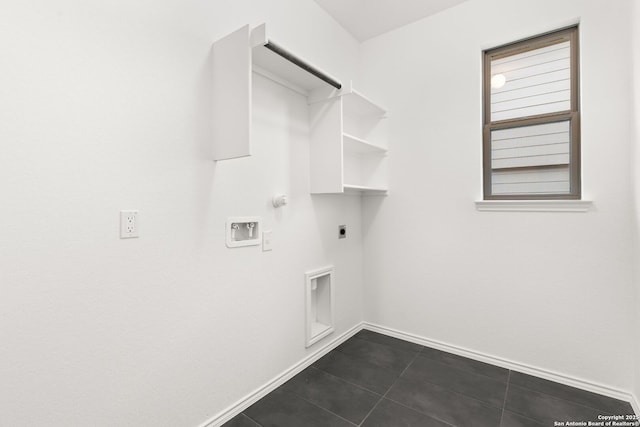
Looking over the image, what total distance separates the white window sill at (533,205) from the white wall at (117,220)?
63.0 inches

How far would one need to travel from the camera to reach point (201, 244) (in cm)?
167

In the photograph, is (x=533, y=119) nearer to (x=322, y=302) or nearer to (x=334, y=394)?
(x=322, y=302)

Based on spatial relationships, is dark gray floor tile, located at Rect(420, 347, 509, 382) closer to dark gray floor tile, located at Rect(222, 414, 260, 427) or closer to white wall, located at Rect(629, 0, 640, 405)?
white wall, located at Rect(629, 0, 640, 405)

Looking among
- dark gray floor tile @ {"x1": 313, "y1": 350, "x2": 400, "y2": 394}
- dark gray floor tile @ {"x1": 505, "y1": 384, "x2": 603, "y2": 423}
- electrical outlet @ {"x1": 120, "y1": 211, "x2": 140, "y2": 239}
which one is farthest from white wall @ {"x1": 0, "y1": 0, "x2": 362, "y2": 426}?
dark gray floor tile @ {"x1": 505, "y1": 384, "x2": 603, "y2": 423}

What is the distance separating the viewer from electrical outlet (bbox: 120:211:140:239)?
135 centimetres

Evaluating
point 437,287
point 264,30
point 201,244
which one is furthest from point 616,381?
point 264,30

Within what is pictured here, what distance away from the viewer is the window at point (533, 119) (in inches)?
84.8

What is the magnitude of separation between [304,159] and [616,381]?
8.32 ft

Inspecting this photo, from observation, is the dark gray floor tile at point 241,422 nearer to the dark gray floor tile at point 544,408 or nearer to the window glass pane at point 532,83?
the dark gray floor tile at point 544,408

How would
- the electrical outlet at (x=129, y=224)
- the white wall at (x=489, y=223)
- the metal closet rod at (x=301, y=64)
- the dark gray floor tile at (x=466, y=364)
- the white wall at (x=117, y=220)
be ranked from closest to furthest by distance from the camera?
the white wall at (x=117, y=220) → the electrical outlet at (x=129, y=224) → the metal closet rod at (x=301, y=64) → the white wall at (x=489, y=223) → the dark gray floor tile at (x=466, y=364)

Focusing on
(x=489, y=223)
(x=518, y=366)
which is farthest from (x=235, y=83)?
(x=518, y=366)

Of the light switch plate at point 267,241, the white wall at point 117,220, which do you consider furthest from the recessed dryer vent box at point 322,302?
the light switch plate at point 267,241

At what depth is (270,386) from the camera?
2051mm

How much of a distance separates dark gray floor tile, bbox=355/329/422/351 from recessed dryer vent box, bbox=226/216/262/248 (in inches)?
61.5
